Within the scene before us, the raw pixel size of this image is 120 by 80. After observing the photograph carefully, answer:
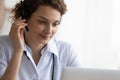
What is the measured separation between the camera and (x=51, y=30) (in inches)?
58.1

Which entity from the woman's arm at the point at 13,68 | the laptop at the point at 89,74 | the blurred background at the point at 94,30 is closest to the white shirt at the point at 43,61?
the woman's arm at the point at 13,68

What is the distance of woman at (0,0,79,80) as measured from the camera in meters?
1.44

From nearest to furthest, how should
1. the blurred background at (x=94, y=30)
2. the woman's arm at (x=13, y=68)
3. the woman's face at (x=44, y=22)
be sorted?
the woman's arm at (x=13, y=68), the woman's face at (x=44, y=22), the blurred background at (x=94, y=30)

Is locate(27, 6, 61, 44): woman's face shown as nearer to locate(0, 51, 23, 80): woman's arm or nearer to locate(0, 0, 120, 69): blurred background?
locate(0, 51, 23, 80): woman's arm

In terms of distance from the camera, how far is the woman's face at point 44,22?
146cm

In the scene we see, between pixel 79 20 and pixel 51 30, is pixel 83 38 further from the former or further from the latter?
pixel 51 30

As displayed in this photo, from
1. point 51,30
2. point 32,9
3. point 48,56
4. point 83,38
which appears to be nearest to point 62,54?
point 48,56

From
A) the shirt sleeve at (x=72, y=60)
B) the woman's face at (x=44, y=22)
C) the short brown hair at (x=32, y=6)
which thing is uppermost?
the short brown hair at (x=32, y=6)

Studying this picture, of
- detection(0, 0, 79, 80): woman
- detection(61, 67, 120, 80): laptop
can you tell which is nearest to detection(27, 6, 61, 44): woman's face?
detection(0, 0, 79, 80): woman

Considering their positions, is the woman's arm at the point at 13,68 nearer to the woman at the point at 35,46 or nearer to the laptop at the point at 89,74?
the woman at the point at 35,46

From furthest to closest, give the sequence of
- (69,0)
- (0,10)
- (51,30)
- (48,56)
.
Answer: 1. (69,0)
2. (0,10)
3. (48,56)
4. (51,30)

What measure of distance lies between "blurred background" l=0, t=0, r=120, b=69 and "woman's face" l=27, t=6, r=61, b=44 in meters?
0.70

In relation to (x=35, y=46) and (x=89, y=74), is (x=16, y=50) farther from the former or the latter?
(x=89, y=74)

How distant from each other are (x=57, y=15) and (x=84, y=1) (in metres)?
0.77
